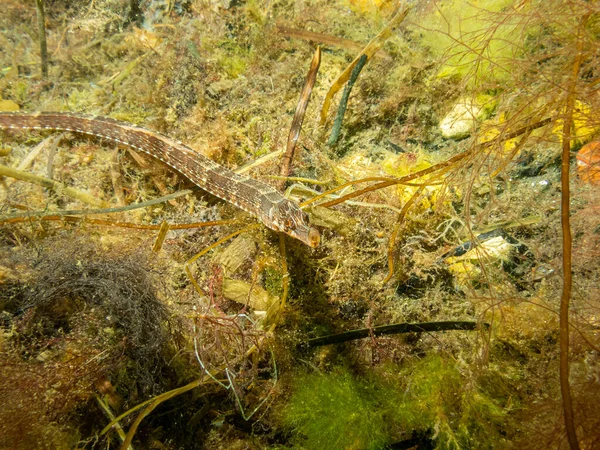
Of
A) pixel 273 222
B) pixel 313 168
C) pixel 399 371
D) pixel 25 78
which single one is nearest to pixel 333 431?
pixel 399 371

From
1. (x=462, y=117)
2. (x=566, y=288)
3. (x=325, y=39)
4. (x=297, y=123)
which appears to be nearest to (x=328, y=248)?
(x=297, y=123)

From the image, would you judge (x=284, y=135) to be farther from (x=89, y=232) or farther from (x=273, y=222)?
(x=89, y=232)

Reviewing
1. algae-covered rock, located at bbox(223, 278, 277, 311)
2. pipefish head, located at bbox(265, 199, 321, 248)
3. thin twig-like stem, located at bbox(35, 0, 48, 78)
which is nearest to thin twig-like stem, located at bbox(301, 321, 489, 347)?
algae-covered rock, located at bbox(223, 278, 277, 311)

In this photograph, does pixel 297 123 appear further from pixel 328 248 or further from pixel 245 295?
pixel 245 295

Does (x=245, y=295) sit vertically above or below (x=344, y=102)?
below

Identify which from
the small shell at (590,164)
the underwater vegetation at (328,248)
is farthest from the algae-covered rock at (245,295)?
the small shell at (590,164)

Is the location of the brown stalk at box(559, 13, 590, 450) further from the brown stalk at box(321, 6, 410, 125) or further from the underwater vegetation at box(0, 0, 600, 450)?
the brown stalk at box(321, 6, 410, 125)

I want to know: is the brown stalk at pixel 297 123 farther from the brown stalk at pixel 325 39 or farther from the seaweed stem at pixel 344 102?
the brown stalk at pixel 325 39
